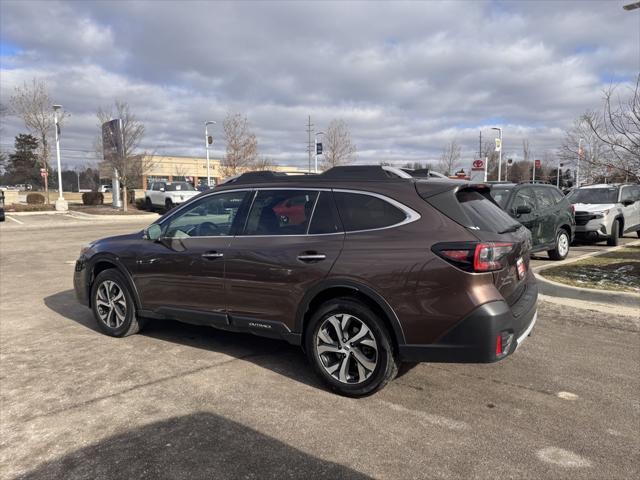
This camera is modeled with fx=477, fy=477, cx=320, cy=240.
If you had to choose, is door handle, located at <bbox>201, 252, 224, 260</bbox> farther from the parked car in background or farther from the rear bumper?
the parked car in background

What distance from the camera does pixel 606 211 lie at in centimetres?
1207

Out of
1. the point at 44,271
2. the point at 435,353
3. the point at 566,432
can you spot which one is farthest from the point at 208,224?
the point at 44,271

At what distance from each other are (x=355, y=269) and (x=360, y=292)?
183 mm

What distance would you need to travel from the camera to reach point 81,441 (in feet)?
10.5

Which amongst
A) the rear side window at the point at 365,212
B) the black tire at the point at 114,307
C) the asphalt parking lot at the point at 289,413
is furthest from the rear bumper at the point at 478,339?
the black tire at the point at 114,307

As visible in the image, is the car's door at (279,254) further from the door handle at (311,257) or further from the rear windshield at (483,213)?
the rear windshield at (483,213)

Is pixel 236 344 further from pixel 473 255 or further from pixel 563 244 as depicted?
pixel 563 244

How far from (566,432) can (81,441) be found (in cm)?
328

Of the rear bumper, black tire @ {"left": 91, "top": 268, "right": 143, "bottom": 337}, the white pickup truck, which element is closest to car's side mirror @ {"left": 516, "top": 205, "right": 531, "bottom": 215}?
the rear bumper

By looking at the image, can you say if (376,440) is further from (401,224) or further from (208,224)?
(208,224)

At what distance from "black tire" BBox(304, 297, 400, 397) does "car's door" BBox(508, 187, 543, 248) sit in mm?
6101

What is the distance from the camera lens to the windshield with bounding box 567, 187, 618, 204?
42.6 feet

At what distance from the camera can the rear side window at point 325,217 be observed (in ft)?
12.9

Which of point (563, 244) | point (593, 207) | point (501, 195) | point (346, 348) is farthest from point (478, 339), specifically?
point (593, 207)
